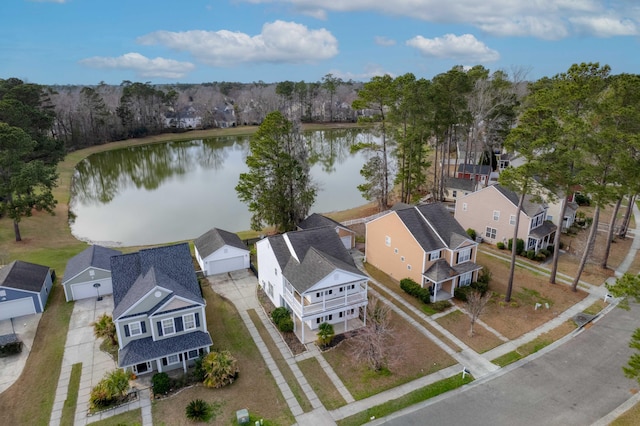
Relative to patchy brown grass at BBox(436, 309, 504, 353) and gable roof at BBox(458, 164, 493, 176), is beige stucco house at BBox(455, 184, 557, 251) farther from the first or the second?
gable roof at BBox(458, 164, 493, 176)

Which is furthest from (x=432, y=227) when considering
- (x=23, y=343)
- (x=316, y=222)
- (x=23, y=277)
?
(x=23, y=277)

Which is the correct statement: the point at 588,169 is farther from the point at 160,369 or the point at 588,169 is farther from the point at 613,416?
the point at 160,369

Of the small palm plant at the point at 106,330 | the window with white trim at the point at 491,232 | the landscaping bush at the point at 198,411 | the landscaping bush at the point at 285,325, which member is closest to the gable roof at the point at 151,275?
the small palm plant at the point at 106,330

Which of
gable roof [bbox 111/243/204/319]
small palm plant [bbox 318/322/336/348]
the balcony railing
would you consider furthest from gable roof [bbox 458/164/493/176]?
gable roof [bbox 111/243/204/319]

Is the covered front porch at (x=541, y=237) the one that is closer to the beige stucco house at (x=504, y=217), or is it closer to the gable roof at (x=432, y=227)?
the beige stucco house at (x=504, y=217)

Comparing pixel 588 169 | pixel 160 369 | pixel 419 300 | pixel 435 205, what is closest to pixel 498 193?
pixel 435 205
